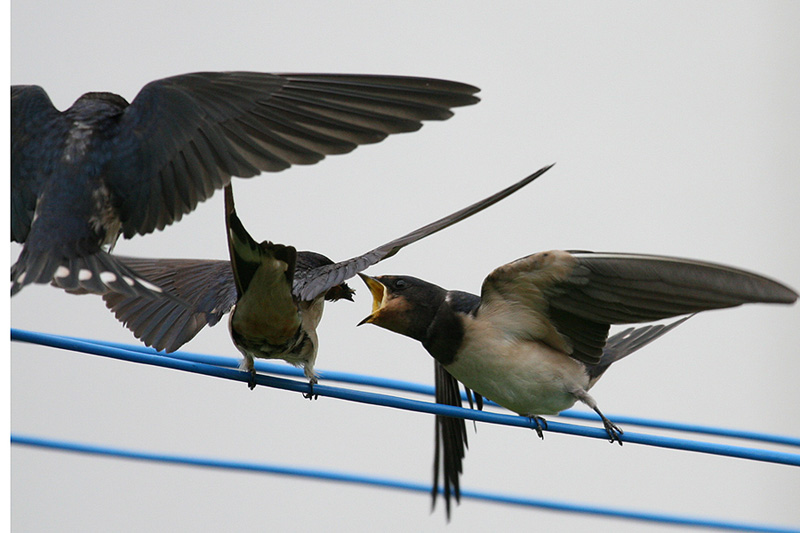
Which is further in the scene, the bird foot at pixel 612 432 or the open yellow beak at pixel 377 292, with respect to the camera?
the open yellow beak at pixel 377 292

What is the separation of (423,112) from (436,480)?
107cm

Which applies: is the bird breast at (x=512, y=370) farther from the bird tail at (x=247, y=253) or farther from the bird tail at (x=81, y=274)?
the bird tail at (x=81, y=274)

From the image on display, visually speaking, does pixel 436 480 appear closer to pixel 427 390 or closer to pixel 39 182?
pixel 427 390

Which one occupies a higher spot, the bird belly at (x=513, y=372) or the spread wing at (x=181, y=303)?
the spread wing at (x=181, y=303)

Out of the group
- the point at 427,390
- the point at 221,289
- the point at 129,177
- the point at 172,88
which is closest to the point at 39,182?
the point at 129,177

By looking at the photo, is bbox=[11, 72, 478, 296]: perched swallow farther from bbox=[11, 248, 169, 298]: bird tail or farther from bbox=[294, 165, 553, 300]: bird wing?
bbox=[294, 165, 553, 300]: bird wing

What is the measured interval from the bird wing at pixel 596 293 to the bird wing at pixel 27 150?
0.83 metres

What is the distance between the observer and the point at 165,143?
1703mm

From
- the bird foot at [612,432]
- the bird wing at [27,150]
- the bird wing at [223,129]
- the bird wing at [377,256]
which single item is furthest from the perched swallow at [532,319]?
the bird wing at [27,150]

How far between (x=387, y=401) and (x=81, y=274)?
545mm

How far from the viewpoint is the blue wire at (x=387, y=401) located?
1421mm

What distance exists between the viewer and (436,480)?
235 cm

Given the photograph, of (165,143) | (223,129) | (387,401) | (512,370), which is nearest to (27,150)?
(165,143)

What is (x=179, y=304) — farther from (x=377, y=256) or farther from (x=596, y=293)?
(x=596, y=293)
